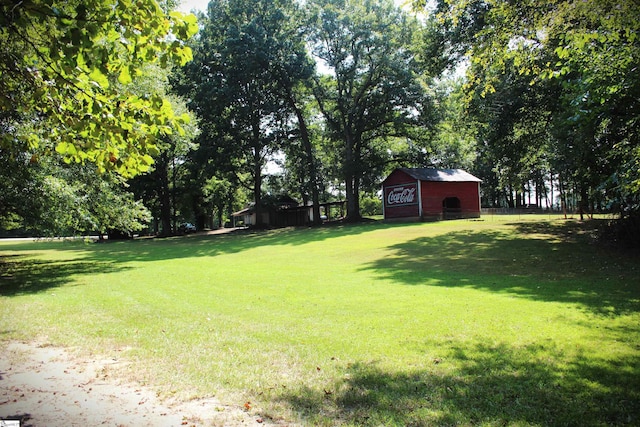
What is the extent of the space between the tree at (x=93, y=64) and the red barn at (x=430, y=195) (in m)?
33.9

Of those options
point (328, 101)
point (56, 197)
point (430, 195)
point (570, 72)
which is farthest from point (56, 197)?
point (328, 101)

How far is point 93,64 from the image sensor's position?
4352mm

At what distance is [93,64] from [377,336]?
17.6ft

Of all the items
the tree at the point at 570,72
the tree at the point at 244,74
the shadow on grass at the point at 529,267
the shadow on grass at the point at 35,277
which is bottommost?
the shadow on grass at the point at 529,267

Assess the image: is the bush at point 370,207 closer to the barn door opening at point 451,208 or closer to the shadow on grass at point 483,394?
the barn door opening at point 451,208

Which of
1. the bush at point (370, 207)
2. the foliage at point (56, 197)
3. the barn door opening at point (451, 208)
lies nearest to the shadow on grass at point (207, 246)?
the barn door opening at point (451, 208)

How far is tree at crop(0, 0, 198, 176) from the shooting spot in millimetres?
4156

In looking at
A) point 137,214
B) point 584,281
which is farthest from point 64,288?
point 584,281

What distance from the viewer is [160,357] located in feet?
18.9

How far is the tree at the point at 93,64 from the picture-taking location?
13.6ft

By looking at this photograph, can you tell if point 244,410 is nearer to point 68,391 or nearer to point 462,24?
point 68,391

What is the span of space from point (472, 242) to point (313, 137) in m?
30.1

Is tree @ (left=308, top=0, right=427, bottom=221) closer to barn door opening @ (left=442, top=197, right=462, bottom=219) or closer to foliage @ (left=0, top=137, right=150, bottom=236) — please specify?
barn door opening @ (left=442, top=197, right=462, bottom=219)

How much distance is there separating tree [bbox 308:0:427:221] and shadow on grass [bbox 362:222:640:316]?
20.2 meters
